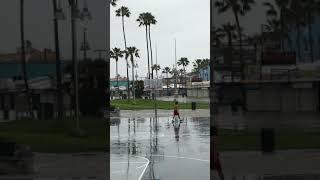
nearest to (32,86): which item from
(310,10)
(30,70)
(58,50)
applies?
(30,70)

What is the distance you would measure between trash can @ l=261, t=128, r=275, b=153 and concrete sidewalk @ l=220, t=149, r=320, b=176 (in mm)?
475

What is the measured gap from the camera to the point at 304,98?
12.8 metres

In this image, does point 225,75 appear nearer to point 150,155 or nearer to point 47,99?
point 47,99

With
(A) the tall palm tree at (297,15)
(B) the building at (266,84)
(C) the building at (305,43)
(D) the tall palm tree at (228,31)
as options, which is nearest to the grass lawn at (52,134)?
(B) the building at (266,84)

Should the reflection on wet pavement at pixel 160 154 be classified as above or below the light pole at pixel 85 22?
below

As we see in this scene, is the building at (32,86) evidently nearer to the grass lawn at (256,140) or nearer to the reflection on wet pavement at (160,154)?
the reflection on wet pavement at (160,154)

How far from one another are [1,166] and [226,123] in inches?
191

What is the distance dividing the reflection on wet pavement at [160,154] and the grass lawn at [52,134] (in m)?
1.74

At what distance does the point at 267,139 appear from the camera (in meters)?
13.8

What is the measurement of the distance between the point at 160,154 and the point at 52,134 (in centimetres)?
728

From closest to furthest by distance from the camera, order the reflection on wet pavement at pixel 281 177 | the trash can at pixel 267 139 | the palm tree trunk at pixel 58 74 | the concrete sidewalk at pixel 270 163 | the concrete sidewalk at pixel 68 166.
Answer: the palm tree trunk at pixel 58 74 → the concrete sidewalk at pixel 68 166 → the reflection on wet pavement at pixel 281 177 → the trash can at pixel 267 139 → the concrete sidewalk at pixel 270 163

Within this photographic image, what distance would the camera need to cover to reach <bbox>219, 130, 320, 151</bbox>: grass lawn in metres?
13.9

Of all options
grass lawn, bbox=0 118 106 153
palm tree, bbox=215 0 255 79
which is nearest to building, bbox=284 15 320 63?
palm tree, bbox=215 0 255 79

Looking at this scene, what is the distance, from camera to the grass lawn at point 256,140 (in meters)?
13.9
